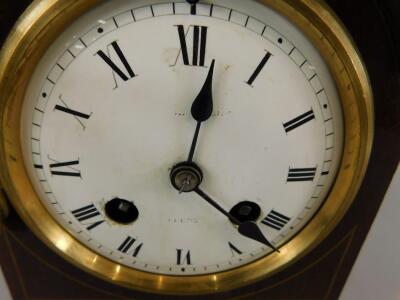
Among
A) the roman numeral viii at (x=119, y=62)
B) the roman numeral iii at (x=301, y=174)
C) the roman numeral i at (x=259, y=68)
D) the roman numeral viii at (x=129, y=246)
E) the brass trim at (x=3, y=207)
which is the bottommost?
the roman numeral viii at (x=129, y=246)

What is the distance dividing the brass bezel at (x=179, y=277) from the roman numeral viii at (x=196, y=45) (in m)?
0.07

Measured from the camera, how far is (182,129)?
1.66 ft

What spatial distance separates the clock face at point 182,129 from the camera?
1.49 ft

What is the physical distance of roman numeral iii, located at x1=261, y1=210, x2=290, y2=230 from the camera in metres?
0.57

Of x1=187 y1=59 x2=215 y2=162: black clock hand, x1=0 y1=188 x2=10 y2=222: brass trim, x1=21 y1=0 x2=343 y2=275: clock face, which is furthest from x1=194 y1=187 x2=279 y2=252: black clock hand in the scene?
x1=0 y1=188 x2=10 y2=222: brass trim

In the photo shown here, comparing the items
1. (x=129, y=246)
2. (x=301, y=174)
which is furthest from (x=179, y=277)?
(x=301, y=174)

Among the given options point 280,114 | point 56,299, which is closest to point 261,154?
point 280,114

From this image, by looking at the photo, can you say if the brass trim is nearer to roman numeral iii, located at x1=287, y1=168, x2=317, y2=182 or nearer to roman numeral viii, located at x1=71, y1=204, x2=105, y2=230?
roman numeral viii, located at x1=71, y1=204, x2=105, y2=230

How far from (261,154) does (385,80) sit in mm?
163

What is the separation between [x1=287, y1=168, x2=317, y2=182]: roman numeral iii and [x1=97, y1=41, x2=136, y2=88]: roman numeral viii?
0.21m

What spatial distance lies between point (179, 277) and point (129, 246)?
9 cm

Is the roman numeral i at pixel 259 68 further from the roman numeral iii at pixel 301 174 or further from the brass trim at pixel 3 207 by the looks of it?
the brass trim at pixel 3 207

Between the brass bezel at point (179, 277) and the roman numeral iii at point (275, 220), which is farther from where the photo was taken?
the roman numeral iii at point (275, 220)

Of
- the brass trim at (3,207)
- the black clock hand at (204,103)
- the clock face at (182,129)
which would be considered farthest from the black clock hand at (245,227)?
the brass trim at (3,207)
